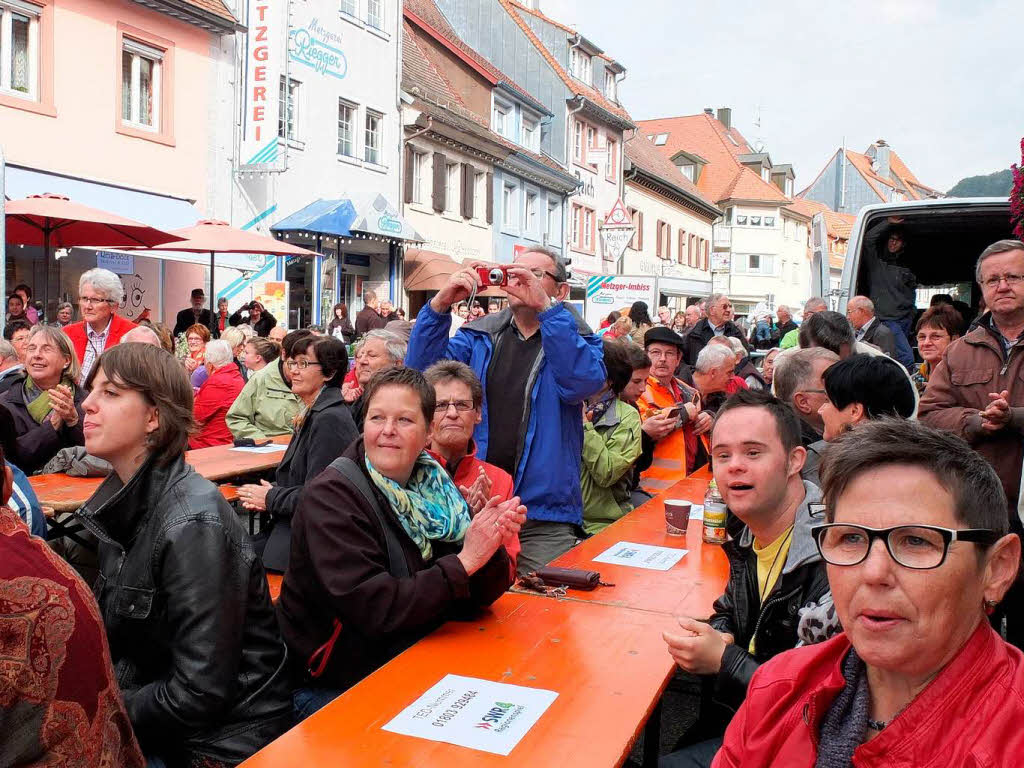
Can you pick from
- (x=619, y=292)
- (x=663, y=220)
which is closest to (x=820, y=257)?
(x=619, y=292)

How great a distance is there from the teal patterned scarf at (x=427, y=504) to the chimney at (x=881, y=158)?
94.6 m

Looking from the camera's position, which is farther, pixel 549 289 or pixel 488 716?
pixel 549 289

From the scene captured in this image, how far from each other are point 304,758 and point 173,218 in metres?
16.1

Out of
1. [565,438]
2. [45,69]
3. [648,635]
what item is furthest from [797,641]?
[45,69]

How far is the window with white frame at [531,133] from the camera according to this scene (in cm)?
3397

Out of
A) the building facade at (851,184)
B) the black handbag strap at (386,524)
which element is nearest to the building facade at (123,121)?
the black handbag strap at (386,524)

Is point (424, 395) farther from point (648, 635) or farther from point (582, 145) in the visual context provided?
point (582, 145)

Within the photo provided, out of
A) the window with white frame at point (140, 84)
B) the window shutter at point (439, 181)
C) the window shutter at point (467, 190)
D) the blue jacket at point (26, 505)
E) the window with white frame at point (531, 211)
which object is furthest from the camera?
the window with white frame at point (531, 211)

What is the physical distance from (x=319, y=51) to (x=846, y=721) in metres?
21.6

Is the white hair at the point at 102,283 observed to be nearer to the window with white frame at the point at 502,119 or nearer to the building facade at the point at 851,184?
the window with white frame at the point at 502,119

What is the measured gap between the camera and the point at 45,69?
50.1ft

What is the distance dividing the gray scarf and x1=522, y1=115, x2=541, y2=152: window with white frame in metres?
33.1

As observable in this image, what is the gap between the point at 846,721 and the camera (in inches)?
72.3

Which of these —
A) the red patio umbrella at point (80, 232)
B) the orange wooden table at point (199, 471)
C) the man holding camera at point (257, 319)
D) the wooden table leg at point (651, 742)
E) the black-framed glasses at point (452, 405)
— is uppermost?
the red patio umbrella at point (80, 232)
